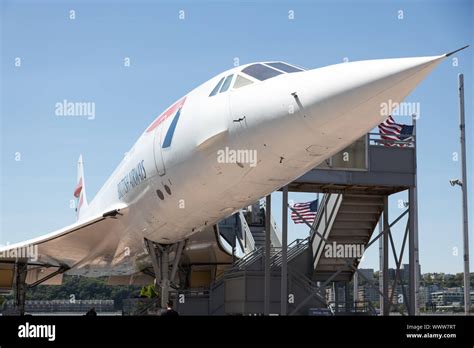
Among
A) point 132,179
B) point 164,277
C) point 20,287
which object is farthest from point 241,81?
point 20,287

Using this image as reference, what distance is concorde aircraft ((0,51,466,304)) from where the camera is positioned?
22.2 ft

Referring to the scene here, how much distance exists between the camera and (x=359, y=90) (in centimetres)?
665

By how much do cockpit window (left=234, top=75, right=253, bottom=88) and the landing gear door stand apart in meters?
2.12

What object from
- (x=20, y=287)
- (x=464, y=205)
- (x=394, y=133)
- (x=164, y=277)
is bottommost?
(x=20, y=287)

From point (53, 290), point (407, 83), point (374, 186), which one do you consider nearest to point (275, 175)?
point (407, 83)

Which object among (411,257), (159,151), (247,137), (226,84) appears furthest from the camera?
(411,257)

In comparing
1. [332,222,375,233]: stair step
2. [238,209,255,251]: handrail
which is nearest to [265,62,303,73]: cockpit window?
[332,222,375,233]: stair step

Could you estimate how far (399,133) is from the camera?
17922mm

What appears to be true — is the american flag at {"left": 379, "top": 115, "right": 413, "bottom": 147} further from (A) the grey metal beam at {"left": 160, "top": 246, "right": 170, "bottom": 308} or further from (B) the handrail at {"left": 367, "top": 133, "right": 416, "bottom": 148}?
(A) the grey metal beam at {"left": 160, "top": 246, "right": 170, "bottom": 308}

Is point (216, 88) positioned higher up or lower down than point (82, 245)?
higher up

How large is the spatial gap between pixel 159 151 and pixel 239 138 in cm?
256

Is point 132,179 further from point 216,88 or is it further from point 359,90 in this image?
→ point 359,90
